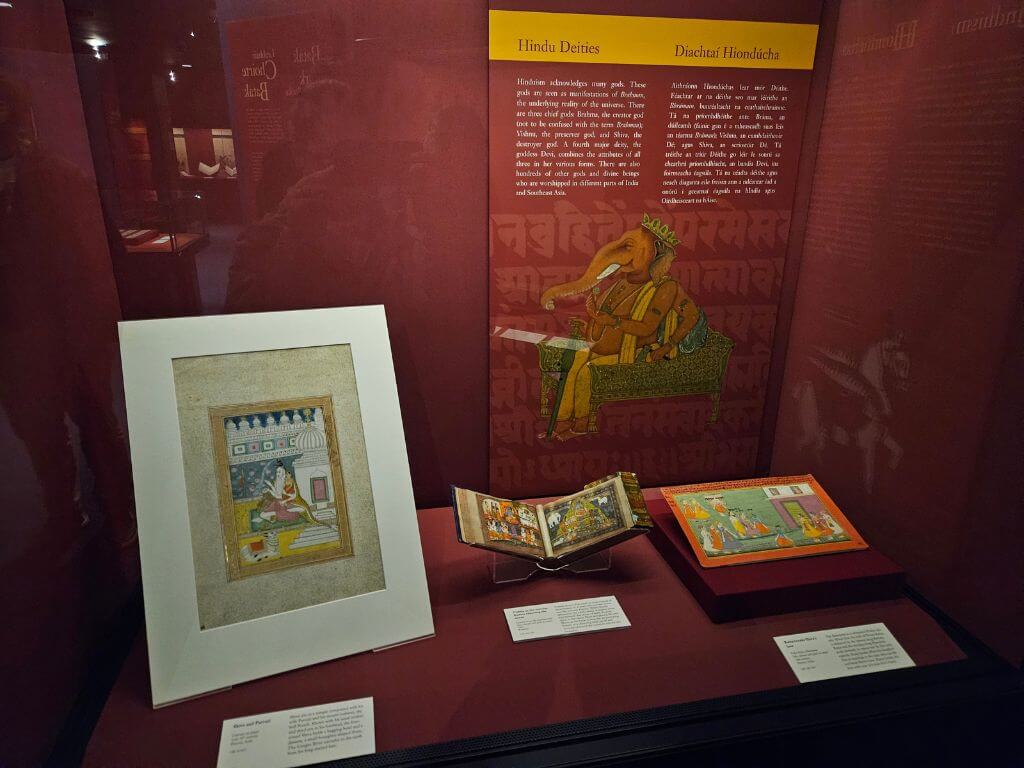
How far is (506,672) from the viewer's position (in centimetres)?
149

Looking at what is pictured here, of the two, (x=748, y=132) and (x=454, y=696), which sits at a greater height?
(x=748, y=132)

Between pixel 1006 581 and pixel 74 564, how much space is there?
2160 millimetres

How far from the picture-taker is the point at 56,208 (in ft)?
4.74

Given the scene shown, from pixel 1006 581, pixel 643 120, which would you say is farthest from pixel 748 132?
pixel 1006 581

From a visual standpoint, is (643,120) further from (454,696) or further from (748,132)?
(454,696)

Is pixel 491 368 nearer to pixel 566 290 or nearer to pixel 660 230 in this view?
pixel 566 290

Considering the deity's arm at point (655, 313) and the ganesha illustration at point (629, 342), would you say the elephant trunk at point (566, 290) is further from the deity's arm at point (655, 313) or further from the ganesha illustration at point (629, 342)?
the deity's arm at point (655, 313)

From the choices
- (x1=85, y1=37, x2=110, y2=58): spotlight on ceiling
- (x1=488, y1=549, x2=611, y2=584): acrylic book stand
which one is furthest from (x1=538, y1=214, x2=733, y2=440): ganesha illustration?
(x1=85, y1=37, x2=110, y2=58): spotlight on ceiling

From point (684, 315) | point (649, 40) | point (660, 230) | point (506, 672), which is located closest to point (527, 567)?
point (506, 672)

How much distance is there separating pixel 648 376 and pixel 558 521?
0.57 metres
